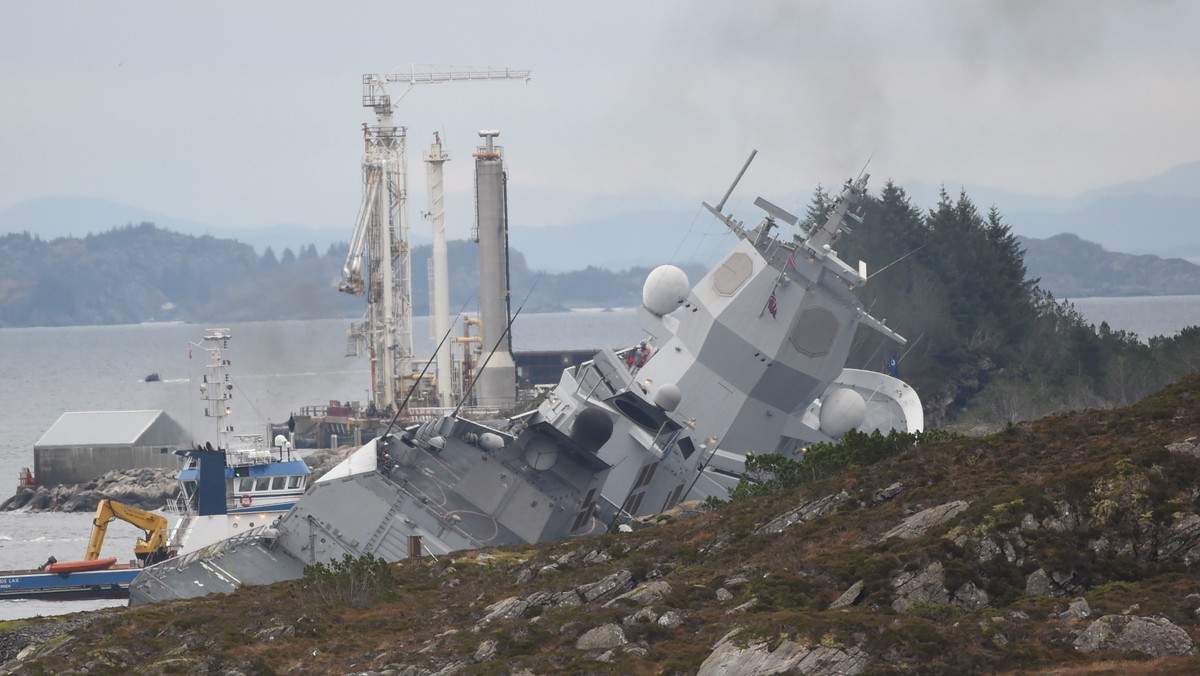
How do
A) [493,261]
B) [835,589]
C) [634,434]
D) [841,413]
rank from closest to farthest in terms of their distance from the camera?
[835,589] < [634,434] < [841,413] < [493,261]

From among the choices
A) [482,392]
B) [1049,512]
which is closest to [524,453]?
[1049,512]

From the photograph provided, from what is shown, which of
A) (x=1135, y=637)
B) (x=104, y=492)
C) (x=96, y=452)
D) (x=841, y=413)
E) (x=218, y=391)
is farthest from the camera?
(x=96, y=452)

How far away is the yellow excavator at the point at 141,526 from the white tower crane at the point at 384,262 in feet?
188

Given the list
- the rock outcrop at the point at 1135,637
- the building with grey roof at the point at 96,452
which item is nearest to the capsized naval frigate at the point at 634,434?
the rock outcrop at the point at 1135,637

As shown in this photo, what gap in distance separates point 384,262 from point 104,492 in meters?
31.2

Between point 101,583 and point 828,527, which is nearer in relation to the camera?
point 828,527

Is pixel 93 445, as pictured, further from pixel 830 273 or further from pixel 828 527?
pixel 828 527

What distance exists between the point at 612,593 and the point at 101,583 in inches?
1149

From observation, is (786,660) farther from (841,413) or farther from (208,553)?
(841,413)

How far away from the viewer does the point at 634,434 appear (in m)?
51.6

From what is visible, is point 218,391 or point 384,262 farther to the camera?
point 384,262

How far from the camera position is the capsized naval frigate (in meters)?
46.2

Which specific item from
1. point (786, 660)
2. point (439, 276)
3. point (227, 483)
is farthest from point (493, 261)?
point (786, 660)

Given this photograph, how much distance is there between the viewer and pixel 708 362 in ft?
187
